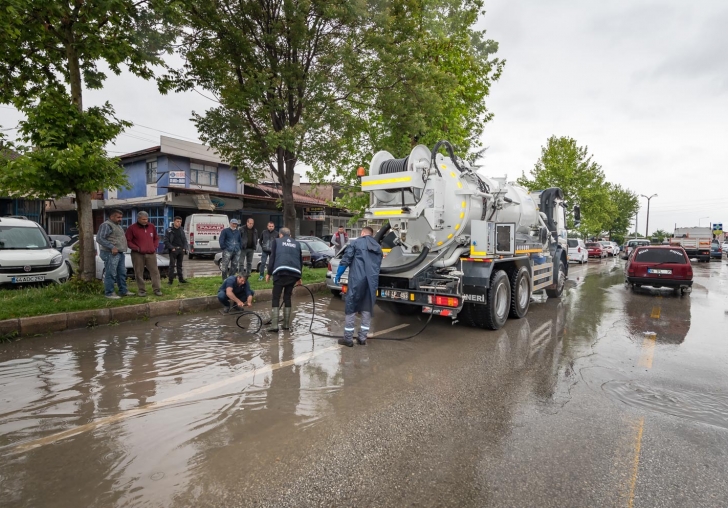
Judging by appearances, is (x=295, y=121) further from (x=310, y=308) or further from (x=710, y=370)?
(x=710, y=370)

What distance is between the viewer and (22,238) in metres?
9.70

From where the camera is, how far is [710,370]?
5.33 meters

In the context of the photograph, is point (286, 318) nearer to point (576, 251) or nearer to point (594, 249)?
point (576, 251)

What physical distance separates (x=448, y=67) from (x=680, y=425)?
1378 cm

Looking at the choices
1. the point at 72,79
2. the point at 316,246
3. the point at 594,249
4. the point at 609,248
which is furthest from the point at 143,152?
the point at 609,248

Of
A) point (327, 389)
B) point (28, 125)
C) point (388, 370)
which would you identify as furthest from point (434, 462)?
point (28, 125)

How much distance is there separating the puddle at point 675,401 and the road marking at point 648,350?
37.3 inches

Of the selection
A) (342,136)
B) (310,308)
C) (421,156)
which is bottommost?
(310,308)

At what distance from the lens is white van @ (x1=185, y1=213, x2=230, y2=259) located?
22.6 metres

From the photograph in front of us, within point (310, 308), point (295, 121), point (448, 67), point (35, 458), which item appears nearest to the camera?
point (35, 458)

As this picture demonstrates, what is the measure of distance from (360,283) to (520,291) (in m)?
3.96

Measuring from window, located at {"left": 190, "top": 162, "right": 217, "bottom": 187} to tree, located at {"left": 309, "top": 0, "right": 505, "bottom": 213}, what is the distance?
1532cm

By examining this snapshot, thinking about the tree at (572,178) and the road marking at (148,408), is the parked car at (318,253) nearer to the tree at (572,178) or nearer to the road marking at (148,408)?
the road marking at (148,408)

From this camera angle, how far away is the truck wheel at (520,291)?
814 centimetres
